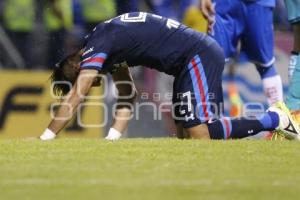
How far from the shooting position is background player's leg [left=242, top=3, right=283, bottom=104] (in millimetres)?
11391

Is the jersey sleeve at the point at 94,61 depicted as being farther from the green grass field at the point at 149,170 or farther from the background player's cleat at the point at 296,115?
the background player's cleat at the point at 296,115

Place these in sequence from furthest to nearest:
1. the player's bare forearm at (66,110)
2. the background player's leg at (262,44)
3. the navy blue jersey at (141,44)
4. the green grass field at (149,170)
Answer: the background player's leg at (262,44), the navy blue jersey at (141,44), the player's bare forearm at (66,110), the green grass field at (149,170)

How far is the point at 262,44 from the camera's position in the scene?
37.6ft

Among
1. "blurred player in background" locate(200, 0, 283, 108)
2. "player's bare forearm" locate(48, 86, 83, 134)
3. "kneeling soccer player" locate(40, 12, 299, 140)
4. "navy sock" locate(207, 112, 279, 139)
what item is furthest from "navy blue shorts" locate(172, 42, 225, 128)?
"blurred player in background" locate(200, 0, 283, 108)

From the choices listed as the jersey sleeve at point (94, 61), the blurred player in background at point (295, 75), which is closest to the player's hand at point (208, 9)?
the blurred player in background at point (295, 75)

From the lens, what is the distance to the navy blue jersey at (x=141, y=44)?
9.22 meters

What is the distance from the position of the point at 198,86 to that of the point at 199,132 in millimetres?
428

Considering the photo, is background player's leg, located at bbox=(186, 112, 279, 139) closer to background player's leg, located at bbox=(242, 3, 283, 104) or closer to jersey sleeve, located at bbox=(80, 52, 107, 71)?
jersey sleeve, located at bbox=(80, 52, 107, 71)

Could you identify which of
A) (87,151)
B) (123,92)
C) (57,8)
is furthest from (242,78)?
(87,151)

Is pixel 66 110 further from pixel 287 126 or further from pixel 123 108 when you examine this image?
pixel 287 126

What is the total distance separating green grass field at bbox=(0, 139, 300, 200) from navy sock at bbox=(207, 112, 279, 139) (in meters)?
0.66

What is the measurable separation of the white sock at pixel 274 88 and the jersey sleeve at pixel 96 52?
9.46 feet

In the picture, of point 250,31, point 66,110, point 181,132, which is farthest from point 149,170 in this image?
point 250,31

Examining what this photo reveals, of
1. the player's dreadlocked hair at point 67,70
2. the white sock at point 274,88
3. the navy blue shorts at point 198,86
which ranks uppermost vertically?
the player's dreadlocked hair at point 67,70
